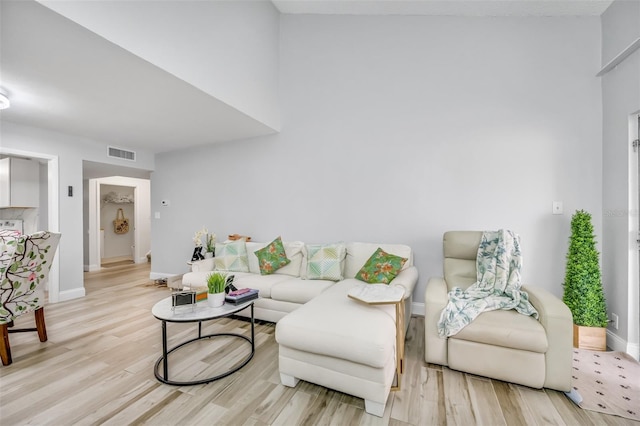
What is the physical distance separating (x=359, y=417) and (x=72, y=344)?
266 centimetres

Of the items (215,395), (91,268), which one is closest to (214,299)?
(215,395)

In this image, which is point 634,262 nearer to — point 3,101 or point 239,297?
point 239,297

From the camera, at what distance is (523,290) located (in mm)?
2105

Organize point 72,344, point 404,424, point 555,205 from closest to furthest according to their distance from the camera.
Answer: point 404,424 < point 72,344 < point 555,205

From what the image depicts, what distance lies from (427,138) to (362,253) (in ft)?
5.11

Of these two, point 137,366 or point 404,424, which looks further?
point 137,366

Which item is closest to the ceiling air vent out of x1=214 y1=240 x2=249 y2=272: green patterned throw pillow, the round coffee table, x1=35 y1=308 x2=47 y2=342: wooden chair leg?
x1=214 y1=240 x2=249 y2=272: green patterned throw pillow

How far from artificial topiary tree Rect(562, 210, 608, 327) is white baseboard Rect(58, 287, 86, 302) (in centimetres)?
592

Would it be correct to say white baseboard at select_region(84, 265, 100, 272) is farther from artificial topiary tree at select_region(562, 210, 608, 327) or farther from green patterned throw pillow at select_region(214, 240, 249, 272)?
artificial topiary tree at select_region(562, 210, 608, 327)

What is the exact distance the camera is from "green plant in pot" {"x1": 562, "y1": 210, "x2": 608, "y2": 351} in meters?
2.29

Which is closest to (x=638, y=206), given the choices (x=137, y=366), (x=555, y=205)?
(x=555, y=205)

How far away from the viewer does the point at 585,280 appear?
231cm

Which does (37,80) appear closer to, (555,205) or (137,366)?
(137,366)

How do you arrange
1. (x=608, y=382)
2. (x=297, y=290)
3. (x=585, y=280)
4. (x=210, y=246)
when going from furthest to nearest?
(x=210, y=246)
(x=297, y=290)
(x=585, y=280)
(x=608, y=382)
